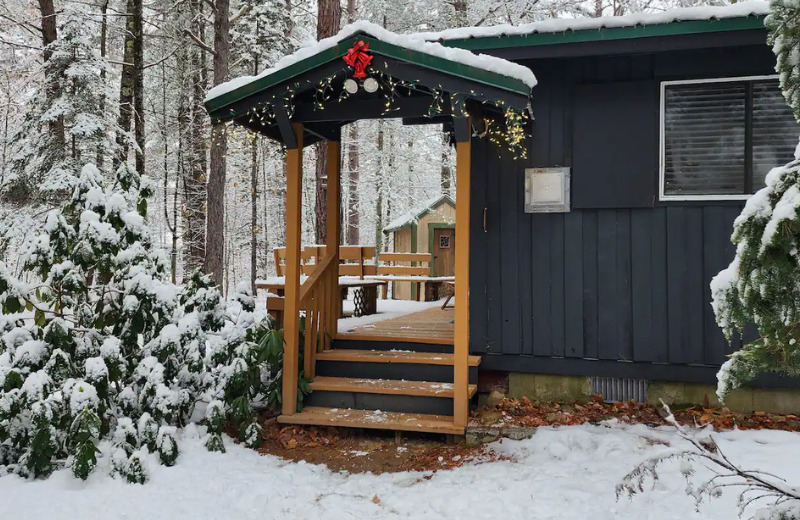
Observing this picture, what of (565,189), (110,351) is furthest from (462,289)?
(110,351)

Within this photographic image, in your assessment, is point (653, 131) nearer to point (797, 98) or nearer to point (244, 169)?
point (797, 98)

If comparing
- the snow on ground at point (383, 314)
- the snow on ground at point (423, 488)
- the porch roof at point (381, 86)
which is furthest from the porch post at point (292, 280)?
the snow on ground at point (383, 314)

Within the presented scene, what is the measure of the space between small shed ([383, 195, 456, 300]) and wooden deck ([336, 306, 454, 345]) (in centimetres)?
772

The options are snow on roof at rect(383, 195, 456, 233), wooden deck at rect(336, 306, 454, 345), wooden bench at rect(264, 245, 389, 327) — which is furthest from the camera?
snow on roof at rect(383, 195, 456, 233)

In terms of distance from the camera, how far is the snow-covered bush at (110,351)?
3.84 meters

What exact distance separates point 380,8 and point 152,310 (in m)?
13.3

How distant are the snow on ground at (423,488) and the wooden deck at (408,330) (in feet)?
4.98

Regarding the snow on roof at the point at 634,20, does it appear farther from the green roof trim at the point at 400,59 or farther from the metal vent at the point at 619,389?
the metal vent at the point at 619,389

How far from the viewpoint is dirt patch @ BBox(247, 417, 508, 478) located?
4.27 m

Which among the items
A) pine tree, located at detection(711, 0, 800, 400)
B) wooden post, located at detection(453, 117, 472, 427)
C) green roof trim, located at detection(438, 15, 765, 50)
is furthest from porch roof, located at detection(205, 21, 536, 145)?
pine tree, located at detection(711, 0, 800, 400)

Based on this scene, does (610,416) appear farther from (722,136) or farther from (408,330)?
(722,136)

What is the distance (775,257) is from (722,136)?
3.84 m

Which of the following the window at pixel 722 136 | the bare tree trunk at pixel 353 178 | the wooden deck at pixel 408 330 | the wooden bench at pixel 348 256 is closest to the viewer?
the window at pixel 722 136

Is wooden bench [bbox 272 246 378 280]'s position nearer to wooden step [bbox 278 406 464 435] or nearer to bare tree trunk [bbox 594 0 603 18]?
wooden step [bbox 278 406 464 435]
